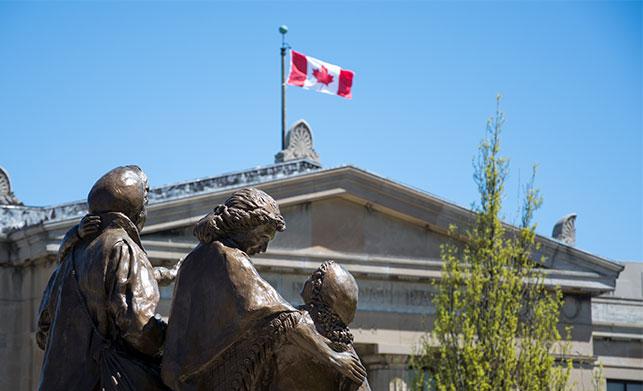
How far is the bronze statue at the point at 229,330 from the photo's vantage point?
239 inches

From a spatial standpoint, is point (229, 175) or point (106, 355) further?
point (229, 175)

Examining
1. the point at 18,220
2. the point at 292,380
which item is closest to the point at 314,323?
the point at 292,380

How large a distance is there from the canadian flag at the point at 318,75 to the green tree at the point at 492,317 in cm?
719

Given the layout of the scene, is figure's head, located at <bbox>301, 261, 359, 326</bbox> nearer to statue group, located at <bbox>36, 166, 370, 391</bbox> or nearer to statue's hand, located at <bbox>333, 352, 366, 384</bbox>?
statue group, located at <bbox>36, 166, 370, 391</bbox>

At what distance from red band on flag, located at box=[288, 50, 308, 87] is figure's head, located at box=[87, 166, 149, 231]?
25.2 m

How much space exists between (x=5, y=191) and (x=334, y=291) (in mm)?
21844

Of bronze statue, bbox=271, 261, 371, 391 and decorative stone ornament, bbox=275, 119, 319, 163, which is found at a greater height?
decorative stone ornament, bbox=275, 119, 319, 163

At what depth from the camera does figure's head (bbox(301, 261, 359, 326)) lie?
6535 mm

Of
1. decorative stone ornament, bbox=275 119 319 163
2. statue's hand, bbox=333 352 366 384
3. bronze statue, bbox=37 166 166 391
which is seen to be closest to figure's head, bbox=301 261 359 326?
statue's hand, bbox=333 352 366 384

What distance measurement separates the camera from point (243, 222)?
249 inches

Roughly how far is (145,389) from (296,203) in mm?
22799

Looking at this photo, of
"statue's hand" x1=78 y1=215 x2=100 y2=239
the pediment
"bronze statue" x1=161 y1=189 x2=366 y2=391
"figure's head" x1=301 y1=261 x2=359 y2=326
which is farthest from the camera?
the pediment

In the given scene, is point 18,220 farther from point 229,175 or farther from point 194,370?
point 194,370

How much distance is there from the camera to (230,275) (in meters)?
6.14
